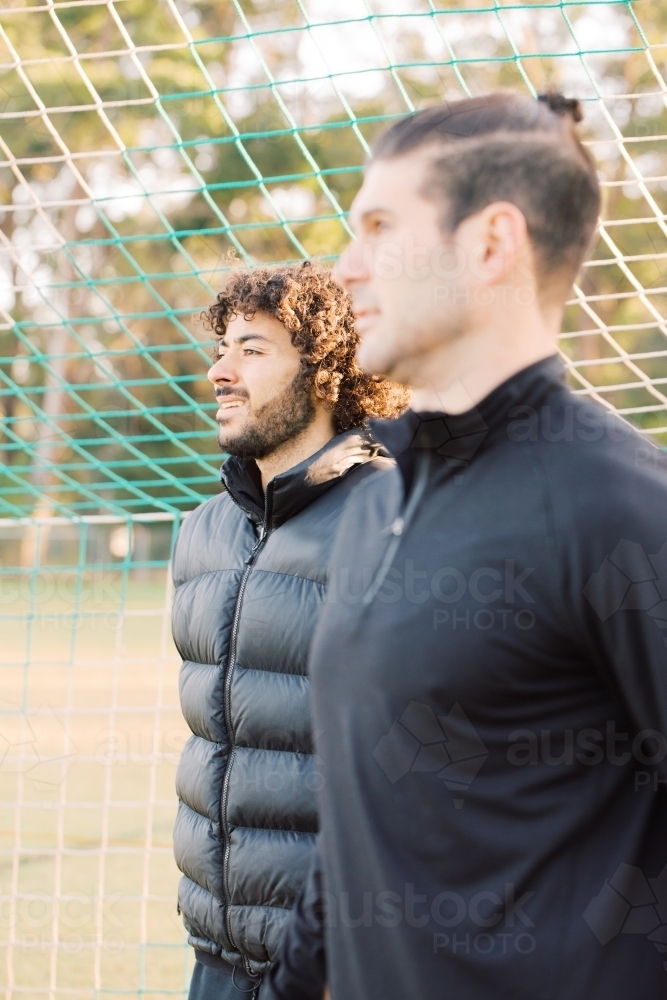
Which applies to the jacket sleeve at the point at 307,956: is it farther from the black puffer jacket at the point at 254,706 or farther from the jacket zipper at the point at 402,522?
the black puffer jacket at the point at 254,706

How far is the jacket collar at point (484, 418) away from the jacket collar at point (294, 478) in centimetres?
85

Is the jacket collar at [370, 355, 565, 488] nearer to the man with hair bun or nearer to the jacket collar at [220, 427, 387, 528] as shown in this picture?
the man with hair bun

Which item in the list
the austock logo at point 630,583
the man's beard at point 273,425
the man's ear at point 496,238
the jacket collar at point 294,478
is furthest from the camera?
the man's beard at point 273,425

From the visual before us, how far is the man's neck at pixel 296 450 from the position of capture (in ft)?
6.68

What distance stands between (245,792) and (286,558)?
1.28ft

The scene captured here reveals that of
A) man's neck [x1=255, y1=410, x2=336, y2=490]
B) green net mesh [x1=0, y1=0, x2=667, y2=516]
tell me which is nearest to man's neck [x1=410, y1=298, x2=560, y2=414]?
man's neck [x1=255, y1=410, x2=336, y2=490]

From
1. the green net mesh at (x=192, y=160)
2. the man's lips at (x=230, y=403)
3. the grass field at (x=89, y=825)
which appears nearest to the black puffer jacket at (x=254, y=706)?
the man's lips at (x=230, y=403)

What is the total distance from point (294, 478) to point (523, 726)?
1.00 m

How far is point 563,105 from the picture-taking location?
1.03 meters

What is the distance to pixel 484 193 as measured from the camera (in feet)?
3.26

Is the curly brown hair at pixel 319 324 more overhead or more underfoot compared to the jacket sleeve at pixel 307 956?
more overhead

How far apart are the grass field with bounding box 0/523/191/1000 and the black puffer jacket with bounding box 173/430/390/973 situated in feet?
3.87

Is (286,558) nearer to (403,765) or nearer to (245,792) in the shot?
(245,792)

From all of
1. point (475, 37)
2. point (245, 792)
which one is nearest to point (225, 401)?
point (245, 792)
